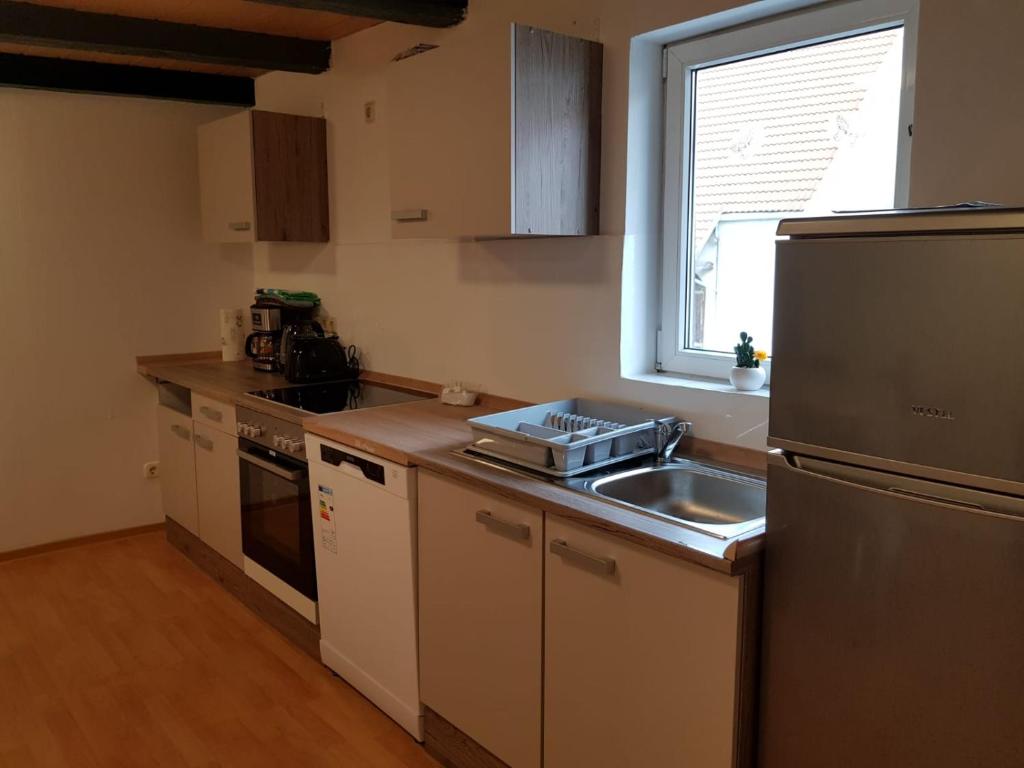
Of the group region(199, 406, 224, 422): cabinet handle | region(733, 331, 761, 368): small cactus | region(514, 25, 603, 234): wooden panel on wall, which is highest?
region(514, 25, 603, 234): wooden panel on wall

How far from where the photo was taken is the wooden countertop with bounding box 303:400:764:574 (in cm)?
150

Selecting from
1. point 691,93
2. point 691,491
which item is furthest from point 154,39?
point 691,491

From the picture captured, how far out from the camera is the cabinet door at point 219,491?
327 centimetres

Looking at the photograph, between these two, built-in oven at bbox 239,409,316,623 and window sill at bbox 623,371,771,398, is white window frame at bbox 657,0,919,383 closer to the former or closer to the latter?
window sill at bbox 623,371,771,398

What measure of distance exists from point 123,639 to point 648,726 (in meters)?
2.29

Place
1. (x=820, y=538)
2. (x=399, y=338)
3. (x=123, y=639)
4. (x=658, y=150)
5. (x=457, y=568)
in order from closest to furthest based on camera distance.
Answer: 1. (x=820, y=538)
2. (x=457, y=568)
3. (x=658, y=150)
4. (x=123, y=639)
5. (x=399, y=338)

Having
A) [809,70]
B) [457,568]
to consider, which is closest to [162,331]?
[457,568]

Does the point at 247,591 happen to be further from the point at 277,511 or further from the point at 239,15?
the point at 239,15

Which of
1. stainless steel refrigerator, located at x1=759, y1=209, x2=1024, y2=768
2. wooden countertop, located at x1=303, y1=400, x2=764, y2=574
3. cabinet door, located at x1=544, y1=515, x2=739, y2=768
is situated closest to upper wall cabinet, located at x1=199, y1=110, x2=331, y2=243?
wooden countertop, located at x1=303, y1=400, x2=764, y2=574

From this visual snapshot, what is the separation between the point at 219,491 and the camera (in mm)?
3416

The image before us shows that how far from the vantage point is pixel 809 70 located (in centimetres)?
A: 205

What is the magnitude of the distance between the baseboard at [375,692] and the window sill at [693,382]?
1149mm

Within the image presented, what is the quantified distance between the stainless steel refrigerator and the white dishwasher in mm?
1126

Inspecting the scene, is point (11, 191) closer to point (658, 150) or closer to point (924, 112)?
point (658, 150)
